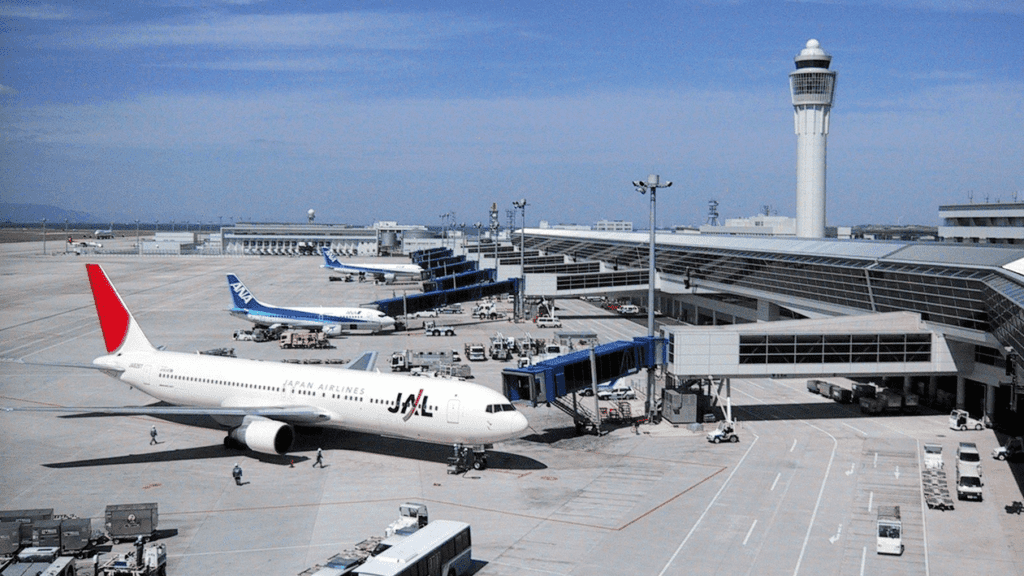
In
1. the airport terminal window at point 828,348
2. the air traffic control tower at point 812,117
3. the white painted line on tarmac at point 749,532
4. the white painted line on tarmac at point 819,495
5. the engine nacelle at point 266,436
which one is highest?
the air traffic control tower at point 812,117

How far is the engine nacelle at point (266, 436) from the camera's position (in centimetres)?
4850

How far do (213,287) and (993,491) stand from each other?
145065 millimetres

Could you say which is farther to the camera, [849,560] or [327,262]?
[327,262]

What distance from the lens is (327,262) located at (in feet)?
630

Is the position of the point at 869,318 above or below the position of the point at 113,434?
above

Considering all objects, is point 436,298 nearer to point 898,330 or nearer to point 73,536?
point 898,330

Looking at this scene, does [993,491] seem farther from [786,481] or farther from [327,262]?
[327,262]

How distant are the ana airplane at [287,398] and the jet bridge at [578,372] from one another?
265 inches

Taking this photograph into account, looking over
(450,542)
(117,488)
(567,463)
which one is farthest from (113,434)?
(450,542)

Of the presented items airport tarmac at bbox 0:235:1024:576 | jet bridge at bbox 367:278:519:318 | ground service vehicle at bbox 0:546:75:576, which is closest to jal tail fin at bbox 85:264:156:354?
airport tarmac at bbox 0:235:1024:576

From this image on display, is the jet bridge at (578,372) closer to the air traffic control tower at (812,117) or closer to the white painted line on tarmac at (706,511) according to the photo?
the white painted line on tarmac at (706,511)

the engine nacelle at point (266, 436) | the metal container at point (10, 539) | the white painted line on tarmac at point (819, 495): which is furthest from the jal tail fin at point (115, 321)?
the white painted line on tarmac at point (819, 495)

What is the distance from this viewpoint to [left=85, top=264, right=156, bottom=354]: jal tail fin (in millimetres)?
59562

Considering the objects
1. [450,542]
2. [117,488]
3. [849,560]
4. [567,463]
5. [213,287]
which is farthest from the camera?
[213,287]
